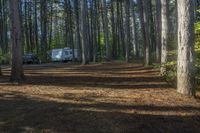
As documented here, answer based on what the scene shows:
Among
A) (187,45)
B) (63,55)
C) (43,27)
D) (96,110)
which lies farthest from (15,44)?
(43,27)

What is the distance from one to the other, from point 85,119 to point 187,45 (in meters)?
4.33

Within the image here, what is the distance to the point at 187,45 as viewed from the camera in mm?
10961

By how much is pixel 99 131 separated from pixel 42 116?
142cm

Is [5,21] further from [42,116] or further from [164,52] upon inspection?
[42,116]

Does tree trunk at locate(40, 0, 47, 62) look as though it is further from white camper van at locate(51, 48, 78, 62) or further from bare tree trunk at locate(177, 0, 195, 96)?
bare tree trunk at locate(177, 0, 195, 96)

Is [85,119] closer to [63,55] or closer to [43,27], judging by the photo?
[63,55]

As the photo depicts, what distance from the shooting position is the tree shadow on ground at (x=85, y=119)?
24.9 feet

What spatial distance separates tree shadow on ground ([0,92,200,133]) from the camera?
7.59 m

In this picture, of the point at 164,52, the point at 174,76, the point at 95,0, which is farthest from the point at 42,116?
the point at 95,0

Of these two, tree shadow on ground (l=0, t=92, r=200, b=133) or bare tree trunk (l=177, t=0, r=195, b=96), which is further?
bare tree trunk (l=177, t=0, r=195, b=96)

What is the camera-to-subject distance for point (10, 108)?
29.4 ft

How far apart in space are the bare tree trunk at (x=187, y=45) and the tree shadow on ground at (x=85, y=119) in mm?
1765

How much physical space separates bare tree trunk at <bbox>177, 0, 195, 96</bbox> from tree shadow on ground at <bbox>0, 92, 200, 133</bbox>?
1.76 meters

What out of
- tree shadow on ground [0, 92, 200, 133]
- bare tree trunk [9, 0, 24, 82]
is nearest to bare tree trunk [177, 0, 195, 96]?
tree shadow on ground [0, 92, 200, 133]
